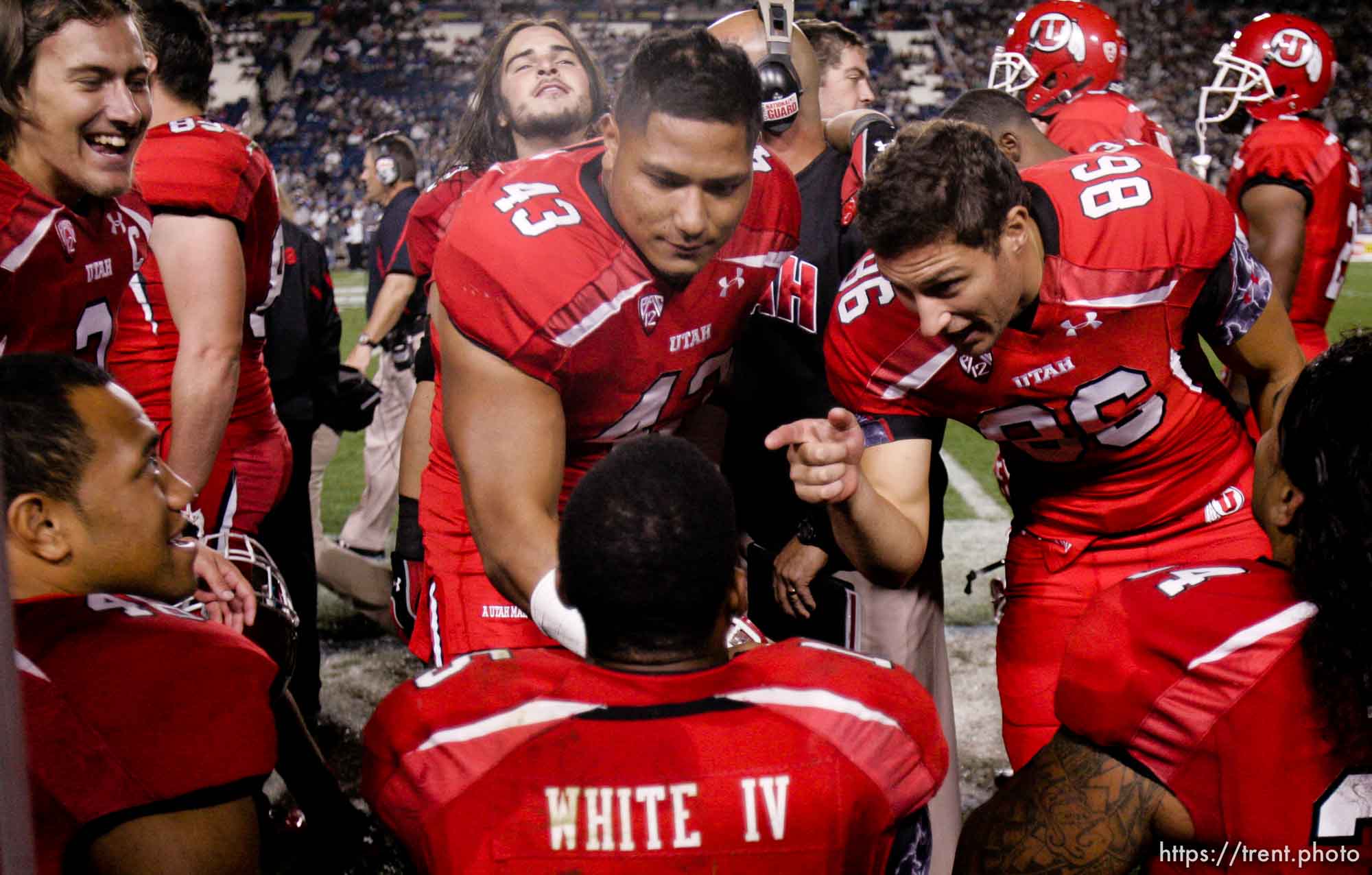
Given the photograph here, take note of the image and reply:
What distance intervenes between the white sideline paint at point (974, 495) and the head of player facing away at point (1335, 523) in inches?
178

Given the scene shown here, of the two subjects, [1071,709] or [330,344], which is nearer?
[1071,709]

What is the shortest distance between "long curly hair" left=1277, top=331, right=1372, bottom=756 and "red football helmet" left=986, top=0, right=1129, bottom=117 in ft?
13.6

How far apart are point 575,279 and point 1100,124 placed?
341 cm

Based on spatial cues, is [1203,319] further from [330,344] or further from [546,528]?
[330,344]

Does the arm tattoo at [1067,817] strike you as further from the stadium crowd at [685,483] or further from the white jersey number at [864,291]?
the white jersey number at [864,291]

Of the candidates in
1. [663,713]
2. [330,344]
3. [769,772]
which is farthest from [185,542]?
[330,344]

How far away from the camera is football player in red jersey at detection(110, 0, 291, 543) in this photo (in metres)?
2.53

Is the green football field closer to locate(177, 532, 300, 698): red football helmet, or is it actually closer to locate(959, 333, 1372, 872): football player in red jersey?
locate(177, 532, 300, 698): red football helmet

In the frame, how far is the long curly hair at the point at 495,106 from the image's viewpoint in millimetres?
3215

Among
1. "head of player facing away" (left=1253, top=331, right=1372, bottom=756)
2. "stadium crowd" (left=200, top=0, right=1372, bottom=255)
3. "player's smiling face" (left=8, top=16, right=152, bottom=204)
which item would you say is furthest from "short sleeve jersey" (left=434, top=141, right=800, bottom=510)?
"stadium crowd" (left=200, top=0, right=1372, bottom=255)

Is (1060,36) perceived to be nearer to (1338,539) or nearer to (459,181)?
(459,181)

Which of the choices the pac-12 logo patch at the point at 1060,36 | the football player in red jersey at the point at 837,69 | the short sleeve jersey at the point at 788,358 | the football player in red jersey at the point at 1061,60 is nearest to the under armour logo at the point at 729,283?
the short sleeve jersey at the point at 788,358

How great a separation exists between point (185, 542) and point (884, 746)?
104cm

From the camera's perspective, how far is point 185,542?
1737 millimetres
